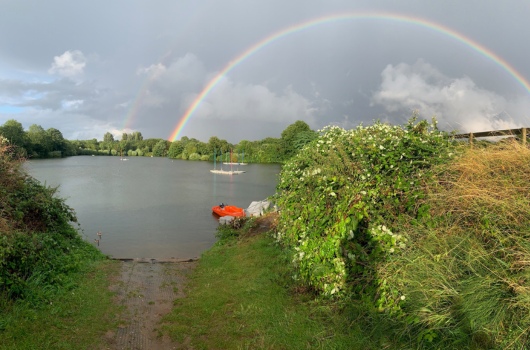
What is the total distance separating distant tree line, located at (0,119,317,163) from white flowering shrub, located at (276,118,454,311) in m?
51.3

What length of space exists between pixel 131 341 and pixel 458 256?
460 cm

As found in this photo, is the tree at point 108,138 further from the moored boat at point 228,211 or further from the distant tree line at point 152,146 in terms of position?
the moored boat at point 228,211

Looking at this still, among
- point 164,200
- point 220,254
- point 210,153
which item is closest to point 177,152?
point 210,153

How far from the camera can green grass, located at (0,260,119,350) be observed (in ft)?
15.4

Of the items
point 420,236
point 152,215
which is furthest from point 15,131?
point 420,236

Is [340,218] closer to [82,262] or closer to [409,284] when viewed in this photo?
[409,284]

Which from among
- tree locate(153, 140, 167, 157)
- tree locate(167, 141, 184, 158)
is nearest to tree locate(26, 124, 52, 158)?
tree locate(167, 141, 184, 158)

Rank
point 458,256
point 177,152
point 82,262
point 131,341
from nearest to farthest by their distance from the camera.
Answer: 1. point 458,256
2. point 131,341
3. point 82,262
4. point 177,152

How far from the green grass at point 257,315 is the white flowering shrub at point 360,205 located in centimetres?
44

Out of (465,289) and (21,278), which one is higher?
(465,289)

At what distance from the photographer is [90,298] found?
21.2 feet

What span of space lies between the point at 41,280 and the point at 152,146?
16534 cm

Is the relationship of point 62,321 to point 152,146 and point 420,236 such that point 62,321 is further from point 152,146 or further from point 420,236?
point 152,146

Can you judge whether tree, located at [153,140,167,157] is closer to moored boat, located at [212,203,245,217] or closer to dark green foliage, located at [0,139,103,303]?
moored boat, located at [212,203,245,217]
